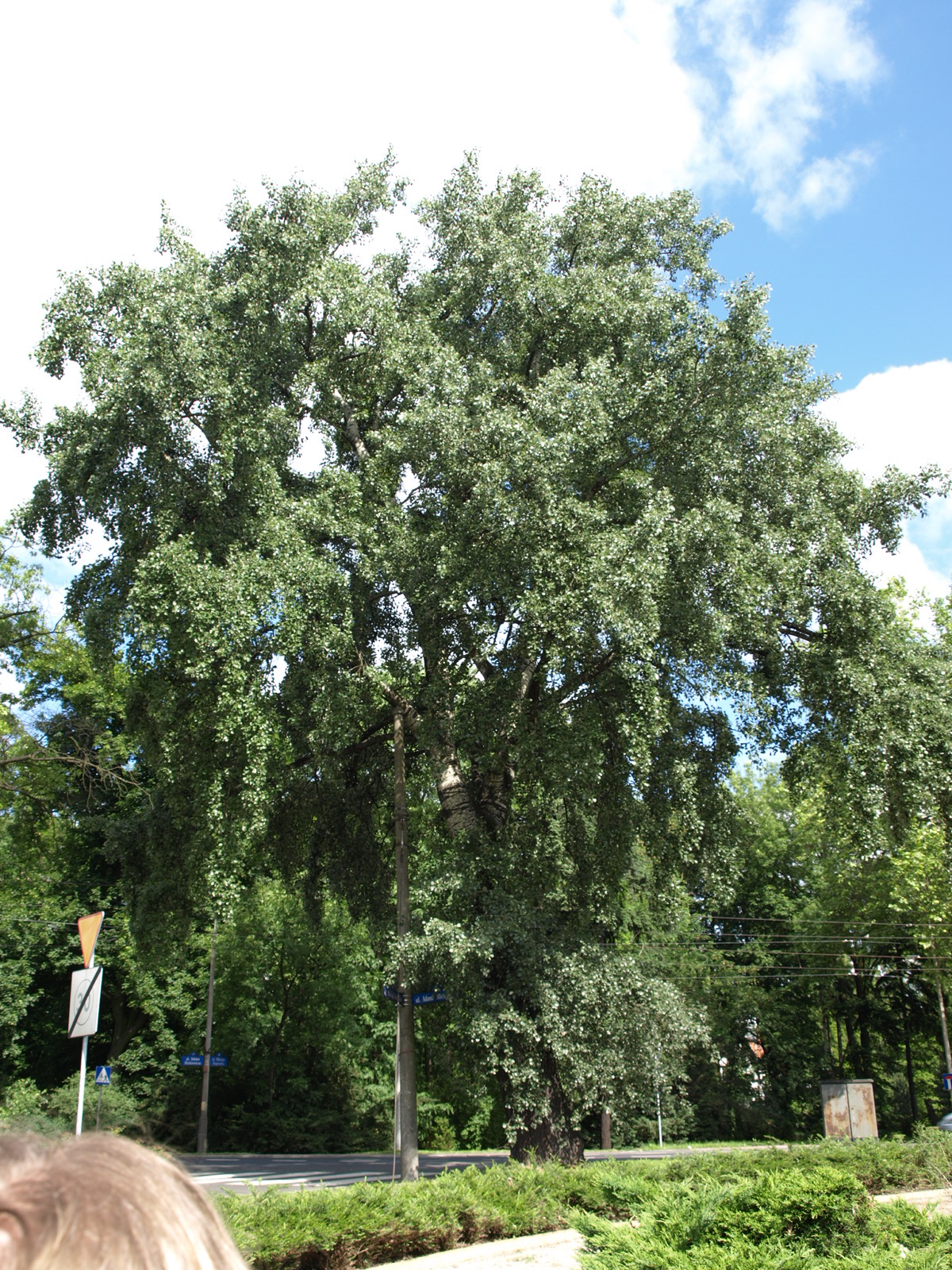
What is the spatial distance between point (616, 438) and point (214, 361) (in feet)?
19.7

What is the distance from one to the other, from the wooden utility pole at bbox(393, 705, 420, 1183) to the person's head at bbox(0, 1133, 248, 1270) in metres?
13.6

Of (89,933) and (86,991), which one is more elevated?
(89,933)

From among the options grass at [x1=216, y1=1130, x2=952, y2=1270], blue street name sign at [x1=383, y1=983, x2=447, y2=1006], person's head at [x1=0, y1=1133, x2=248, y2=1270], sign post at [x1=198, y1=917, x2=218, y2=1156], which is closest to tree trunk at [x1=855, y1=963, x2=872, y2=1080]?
sign post at [x1=198, y1=917, x2=218, y2=1156]

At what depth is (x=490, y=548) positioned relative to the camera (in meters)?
13.7

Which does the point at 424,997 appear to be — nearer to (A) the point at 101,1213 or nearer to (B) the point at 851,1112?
(B) the point at 851,1112

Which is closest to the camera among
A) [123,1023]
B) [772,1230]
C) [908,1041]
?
[772,1230]

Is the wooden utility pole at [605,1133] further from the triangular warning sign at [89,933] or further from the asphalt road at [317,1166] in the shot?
the triangular warning sign at [89,933]

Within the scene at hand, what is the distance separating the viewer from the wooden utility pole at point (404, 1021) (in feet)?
46.4

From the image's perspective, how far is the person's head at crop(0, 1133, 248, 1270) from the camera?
2.40ft

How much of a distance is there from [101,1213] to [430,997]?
14.2 m

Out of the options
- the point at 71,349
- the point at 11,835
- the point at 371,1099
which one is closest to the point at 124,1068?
the point at 371,1099

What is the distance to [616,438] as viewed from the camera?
47.6 ft

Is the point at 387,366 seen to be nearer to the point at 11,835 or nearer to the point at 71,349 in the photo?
the point at 71,349

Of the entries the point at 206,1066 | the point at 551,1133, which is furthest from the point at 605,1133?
the point at 551,1133
